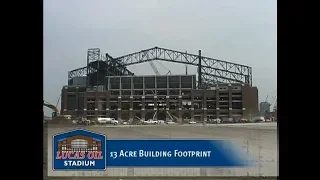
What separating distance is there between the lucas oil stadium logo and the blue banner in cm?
7

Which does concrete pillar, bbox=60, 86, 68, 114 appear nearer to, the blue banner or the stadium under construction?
the stadium under construction

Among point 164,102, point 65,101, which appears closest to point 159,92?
point 164,102

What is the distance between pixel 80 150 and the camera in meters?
2.55

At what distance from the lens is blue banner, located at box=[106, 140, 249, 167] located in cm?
251

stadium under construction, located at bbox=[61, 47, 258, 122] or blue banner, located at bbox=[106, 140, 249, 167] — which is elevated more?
stadium under construction, located at bbox=[61, 47, 258, 122]

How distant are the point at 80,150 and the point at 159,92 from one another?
2.68 feet

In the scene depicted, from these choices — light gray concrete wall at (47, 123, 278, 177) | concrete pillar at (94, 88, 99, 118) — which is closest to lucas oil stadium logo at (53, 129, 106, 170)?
light gray concrete wall at (47, 123, 278, 177)

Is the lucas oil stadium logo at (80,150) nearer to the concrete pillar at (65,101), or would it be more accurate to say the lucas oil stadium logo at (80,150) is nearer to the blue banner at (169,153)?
the blue banner at (169,153)

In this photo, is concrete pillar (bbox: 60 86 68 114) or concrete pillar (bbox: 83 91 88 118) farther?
concrete pillar (bbox: 83 91 88 118)

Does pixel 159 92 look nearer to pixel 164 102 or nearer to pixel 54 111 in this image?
pixel 164 102

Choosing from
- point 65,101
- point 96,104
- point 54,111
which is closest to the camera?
point 54,111

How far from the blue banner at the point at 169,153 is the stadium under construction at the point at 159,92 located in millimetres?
230
